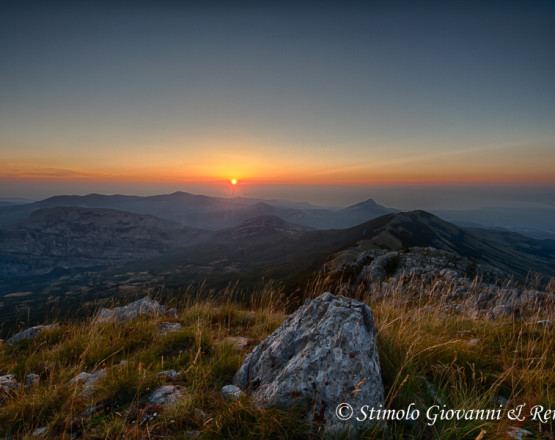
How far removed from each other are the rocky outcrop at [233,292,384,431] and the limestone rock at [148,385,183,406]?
887 millimetres

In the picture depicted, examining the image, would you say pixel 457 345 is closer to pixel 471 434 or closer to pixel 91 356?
pixel 471 434

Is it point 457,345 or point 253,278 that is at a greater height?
point 457,345

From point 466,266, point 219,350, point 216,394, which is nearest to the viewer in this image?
point 216,394

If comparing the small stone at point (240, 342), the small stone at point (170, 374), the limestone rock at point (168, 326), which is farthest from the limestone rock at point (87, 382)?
the limestone rock at point (168, 326)

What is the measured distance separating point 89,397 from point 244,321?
4.86m

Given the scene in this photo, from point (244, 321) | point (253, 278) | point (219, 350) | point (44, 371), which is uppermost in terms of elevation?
point (219, 350)

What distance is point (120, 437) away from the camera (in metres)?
2.75

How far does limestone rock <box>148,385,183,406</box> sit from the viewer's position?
130 inches

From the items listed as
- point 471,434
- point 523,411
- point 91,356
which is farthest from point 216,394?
point 523,411

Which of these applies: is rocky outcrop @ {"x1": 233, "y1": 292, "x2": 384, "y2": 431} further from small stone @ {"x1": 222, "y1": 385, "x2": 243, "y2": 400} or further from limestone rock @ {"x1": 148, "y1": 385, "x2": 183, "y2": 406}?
limestone rock @ {"x1": 148, "y1": 385, "x2": 183, "y2": 406}

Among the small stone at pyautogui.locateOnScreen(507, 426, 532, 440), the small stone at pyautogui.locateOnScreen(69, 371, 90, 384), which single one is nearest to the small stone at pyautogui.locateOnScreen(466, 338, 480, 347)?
the small stone at pyautogui.locateOnScreen(507, 426, 532, 440)

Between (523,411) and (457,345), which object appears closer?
(523,411)
